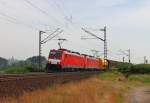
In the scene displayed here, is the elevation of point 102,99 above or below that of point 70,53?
below

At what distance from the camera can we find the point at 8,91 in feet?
67.4

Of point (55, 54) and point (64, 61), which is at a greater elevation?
point (55, 54)

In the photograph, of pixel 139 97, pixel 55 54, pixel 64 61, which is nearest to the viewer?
pixel 139 97

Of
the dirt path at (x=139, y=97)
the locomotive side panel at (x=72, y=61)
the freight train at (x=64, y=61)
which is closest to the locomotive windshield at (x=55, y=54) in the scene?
the freight train at (x=64, y=61)

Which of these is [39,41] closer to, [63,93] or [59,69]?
[59,69]

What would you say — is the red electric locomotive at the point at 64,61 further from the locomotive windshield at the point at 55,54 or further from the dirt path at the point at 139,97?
the dirt path at the point at 139,97

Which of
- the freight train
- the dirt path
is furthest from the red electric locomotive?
the dirt path

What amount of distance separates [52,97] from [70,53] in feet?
136

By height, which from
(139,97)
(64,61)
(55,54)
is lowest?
(139,97)

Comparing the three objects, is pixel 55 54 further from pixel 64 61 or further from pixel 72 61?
pixel 72 61

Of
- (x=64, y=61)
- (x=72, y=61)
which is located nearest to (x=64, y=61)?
(x=64, y=61)

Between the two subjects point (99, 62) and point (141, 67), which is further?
point (99, 62)

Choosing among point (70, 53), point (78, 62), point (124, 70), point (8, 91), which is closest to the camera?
point (8, 91)

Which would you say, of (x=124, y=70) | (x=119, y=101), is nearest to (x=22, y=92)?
(x=119, y=101)
